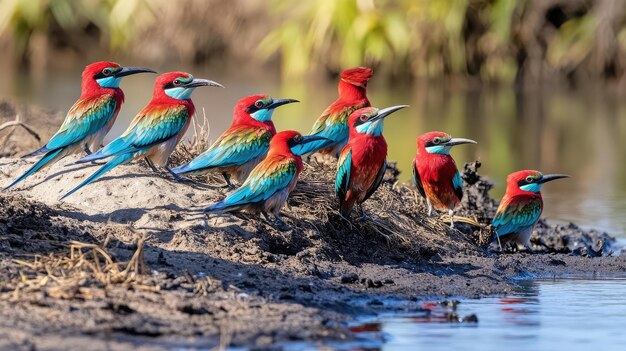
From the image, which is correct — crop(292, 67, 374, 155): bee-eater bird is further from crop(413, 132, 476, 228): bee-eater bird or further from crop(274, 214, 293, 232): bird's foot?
crop(274, 214, 293, 232): bird's foot

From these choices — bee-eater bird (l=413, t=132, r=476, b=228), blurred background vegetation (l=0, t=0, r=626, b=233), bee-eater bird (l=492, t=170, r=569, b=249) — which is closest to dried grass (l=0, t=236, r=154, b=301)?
bee-eater bird (l=413, t=132, r=476, b=228)

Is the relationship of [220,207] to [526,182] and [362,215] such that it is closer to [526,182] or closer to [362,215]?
[362,215]

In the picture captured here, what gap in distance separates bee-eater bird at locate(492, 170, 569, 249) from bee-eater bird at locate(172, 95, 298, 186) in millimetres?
1847

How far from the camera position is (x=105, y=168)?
322 inches

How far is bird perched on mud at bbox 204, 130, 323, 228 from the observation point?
26.1ft

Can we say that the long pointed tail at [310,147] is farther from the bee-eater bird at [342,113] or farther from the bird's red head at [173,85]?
the bird's red head at [173,85]

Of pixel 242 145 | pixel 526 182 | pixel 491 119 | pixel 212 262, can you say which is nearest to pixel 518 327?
pixel 212 262

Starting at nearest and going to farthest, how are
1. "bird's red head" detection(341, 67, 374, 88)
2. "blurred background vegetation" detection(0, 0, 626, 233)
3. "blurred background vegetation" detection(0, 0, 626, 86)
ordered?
"bird's red head" detection(341, 67, 374, 88) → "blurred background vegetation" detection(0, 0, 626, 233) → "blurred background vegetation" detection(0, 0, 626, 86)

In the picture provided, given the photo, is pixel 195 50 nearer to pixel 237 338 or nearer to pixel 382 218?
pixel 382 218

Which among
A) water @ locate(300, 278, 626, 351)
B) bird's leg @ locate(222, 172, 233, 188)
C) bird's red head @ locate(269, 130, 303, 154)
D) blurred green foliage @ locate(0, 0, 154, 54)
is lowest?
water @ locate(300, 278, 626, 351)

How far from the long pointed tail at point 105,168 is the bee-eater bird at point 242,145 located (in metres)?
0.34

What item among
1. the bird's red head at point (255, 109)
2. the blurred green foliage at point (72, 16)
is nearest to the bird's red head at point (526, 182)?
the bird's red head at point (255, 109)

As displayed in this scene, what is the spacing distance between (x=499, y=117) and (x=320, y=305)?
15165 millimetres

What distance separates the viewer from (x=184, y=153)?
939 cm
